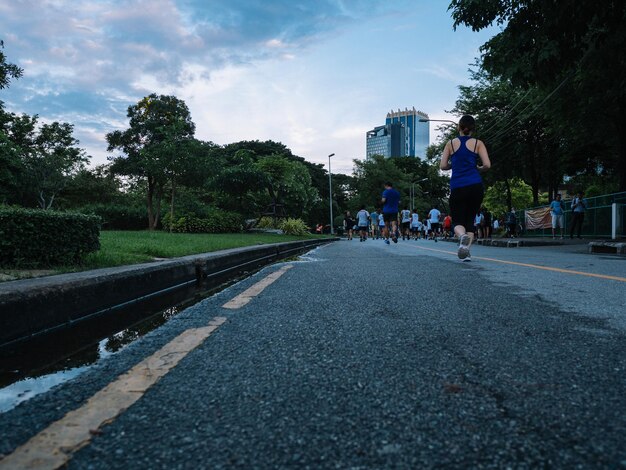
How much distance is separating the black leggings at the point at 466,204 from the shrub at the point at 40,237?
17.1ft

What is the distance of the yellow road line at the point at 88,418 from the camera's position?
4.37 feet

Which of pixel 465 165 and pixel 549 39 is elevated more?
pixel 549 39

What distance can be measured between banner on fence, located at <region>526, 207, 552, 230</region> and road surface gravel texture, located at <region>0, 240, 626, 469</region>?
22944mm

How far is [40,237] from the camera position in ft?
15.6

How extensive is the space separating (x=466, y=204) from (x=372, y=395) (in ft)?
20.1

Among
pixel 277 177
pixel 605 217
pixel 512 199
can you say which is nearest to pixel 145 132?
pixel 277 177

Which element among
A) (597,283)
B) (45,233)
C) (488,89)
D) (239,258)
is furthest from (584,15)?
(488,89)

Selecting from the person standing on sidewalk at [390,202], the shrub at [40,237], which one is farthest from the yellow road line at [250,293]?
the person standing on sidewalk at [390,202]

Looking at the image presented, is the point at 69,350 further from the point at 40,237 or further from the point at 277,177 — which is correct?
the point at 277,177

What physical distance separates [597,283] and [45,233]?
18.6ft

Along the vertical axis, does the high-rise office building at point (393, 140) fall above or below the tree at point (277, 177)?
above

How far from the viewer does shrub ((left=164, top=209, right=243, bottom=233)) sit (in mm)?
25094

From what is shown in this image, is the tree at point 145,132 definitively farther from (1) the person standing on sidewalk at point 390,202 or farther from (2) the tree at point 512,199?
(2) the tree at point 512,199

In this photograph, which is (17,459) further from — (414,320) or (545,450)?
(414,320)
